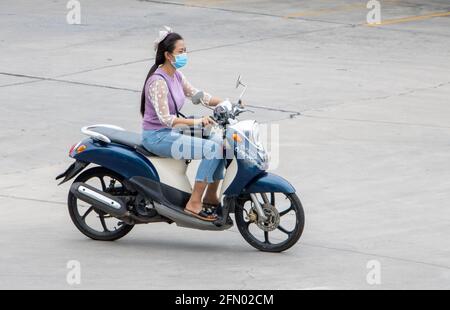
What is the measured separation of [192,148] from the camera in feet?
30.3

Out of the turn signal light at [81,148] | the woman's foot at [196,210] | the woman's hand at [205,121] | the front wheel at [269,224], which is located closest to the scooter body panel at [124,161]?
the turn signal light at [81,148]

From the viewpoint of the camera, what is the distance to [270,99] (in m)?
15.0

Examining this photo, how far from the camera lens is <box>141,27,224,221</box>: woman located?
9219 mm

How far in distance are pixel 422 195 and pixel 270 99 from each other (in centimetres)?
440

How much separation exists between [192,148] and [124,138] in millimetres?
590

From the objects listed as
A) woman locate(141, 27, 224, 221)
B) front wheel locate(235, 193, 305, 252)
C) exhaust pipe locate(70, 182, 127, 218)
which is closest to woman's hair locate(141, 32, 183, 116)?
woman locate(141, 27, 224, 221)

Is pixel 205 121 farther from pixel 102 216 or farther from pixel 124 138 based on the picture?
pixel 102 216

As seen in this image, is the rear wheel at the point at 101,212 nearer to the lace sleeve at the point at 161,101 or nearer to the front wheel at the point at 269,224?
the lace sleeve at the point at 161,101

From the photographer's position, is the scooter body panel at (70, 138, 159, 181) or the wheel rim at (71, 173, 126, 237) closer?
the scooter body panel at (70, 138, 159, 181)

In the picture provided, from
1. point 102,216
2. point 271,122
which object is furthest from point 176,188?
point 271,122

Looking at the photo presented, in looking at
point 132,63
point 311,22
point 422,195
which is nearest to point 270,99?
point 132,63

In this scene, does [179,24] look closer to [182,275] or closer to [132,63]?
[132,63]

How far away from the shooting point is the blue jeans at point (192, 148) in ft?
30.2

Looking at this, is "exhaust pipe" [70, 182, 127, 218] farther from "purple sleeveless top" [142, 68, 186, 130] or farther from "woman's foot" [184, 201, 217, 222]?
"purple sleeveless top" [142, 68, 186, 130]
